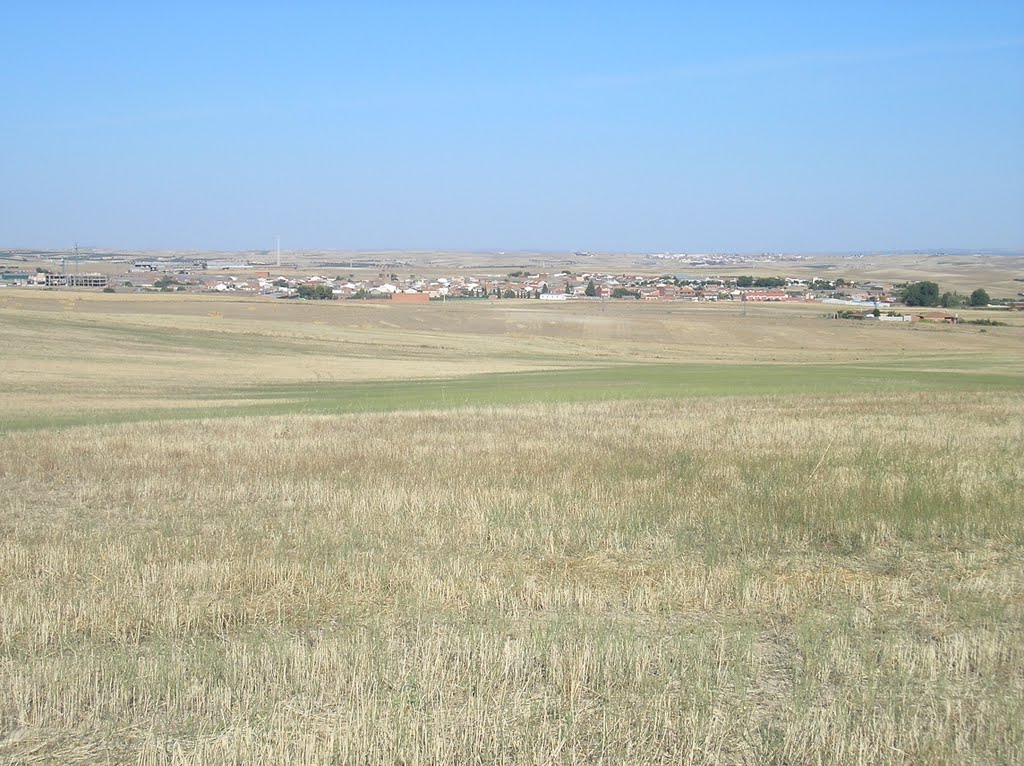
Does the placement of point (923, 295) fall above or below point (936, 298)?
above

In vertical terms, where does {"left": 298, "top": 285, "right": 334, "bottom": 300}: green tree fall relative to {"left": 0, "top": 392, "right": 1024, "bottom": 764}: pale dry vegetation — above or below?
above

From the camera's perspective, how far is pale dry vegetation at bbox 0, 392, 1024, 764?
228 inches

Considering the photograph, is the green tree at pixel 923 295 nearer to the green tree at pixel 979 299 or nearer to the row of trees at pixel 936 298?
the row of trees at pixel 936 298

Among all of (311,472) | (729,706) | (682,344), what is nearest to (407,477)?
(311,472)

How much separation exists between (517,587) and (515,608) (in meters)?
0.62

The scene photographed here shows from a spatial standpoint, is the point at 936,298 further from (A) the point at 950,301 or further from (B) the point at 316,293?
(B) the point at 316,293

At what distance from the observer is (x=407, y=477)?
15070 mm

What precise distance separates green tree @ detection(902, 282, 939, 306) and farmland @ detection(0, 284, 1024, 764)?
94449mm

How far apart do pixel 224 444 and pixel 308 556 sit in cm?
914

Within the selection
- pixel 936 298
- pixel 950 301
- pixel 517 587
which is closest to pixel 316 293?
pixel 936 298

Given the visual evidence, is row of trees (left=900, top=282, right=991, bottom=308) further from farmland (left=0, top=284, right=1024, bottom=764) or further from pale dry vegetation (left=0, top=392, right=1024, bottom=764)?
pale dry vegetation (left=0, top=392, right=1024, bottom=764)

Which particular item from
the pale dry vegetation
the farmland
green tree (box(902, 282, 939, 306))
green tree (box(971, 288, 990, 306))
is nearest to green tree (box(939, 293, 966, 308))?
green tree (box(902, 282, 939, 306))

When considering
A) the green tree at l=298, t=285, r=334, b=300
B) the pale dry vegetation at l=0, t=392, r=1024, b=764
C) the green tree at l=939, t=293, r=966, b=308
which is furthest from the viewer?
the green tree at l=298, t=285, r=334, b=300

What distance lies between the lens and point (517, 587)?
8.94 m
